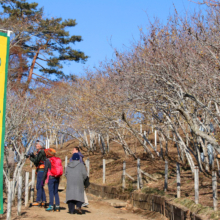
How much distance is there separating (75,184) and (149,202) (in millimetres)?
2665

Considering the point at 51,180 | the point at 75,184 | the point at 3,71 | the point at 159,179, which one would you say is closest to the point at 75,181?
the point at 75,184

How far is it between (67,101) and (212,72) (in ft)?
73.2

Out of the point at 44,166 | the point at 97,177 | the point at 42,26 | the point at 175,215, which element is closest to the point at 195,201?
the point at 175,215

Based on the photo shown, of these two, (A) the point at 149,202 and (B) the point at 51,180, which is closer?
(B) the point at 51,180

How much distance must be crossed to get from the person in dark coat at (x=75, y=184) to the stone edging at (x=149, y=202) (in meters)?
2.23

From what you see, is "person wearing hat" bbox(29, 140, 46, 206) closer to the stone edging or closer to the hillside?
the stone edging

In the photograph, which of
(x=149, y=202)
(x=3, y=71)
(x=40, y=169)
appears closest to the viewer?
(x=3, y=71)

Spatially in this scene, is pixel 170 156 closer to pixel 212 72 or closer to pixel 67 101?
pixel 212 72

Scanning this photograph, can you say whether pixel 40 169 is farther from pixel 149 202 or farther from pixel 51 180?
pixel 149 202

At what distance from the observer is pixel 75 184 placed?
10172mm

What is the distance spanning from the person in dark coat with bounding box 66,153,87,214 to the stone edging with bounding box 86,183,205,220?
7.31 feet

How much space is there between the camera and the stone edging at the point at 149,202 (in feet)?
28.3

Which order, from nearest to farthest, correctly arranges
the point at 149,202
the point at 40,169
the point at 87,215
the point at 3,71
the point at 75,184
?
the point at 3,71 → the point at 87,215 → the point at 75,184 → the point at 40,169 → the point at 149,202

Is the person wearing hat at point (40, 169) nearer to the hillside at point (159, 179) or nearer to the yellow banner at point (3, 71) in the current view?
the hillside at point (159, 179)
